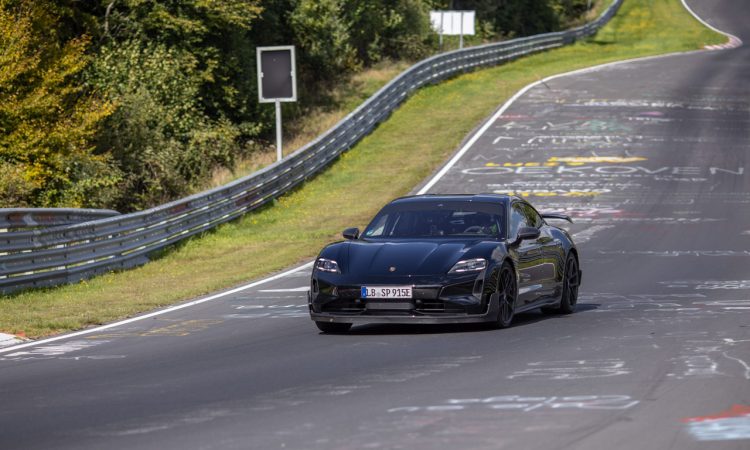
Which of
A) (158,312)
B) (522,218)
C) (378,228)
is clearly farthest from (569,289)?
(158,312)

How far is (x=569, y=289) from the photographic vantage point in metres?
14.6

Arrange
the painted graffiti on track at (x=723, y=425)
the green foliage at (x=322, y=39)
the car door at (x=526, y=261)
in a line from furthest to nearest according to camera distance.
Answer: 1. the green foliage at (x=322, y=39)
2. the car door at (x=526, y=261)
3. the painted graffiti on track at (x=723, y=425)

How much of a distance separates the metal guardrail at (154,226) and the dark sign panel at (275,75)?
1597mm

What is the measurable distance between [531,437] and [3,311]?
1051 cm

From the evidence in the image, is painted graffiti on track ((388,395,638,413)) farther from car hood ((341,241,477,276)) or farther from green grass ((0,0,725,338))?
green grass ((0,0,725,338))

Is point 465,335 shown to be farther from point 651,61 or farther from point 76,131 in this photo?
point 651,61

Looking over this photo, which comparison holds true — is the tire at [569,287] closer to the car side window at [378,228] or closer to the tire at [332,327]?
the car side window at [378,228]

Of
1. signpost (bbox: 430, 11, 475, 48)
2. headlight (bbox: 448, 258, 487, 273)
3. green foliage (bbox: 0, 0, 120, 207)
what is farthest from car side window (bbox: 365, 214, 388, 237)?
signpost (bbox: 430, 11, 475, 48)

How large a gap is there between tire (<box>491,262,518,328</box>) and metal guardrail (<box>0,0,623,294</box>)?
27.0 ft

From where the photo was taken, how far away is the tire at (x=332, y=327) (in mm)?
12703

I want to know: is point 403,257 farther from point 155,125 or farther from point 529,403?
point 155,125

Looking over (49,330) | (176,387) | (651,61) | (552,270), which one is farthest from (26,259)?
(651,61)

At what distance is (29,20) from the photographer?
32.9 metres

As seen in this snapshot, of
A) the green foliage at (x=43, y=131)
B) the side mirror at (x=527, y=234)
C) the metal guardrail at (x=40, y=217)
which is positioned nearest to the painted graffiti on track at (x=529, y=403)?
the side mirror at (x=527, y=234)
